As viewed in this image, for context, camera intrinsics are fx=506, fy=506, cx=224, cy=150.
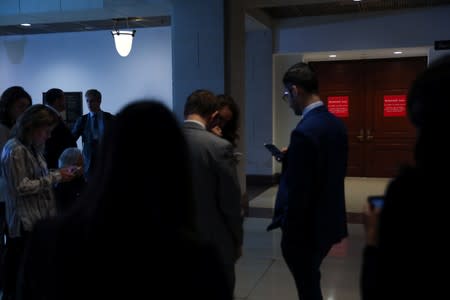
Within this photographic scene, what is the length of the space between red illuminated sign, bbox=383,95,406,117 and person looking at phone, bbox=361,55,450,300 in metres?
9.35

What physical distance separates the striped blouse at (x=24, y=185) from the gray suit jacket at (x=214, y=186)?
0.96m

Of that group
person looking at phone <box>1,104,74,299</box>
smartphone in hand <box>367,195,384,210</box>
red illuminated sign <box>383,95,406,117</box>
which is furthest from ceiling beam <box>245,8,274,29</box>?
smartphone in hand <box>367,195,384,210</box>

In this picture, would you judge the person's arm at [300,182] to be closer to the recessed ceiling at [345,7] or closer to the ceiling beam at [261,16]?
the ceiling beam at [261,16]

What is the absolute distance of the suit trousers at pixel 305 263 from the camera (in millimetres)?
2516

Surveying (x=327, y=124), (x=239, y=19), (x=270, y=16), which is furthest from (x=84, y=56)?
(x=327, y=124)

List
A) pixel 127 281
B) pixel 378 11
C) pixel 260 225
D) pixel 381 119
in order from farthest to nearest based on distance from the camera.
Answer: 1. pixel 381 119
2. pixel 378 11
3. pixel 260 225
4. pixel 127 281

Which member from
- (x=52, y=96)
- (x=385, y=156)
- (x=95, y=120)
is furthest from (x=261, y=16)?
(x=52, y=96)

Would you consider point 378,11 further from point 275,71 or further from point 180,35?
point 180,35

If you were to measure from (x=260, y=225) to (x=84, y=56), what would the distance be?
5.63 metres

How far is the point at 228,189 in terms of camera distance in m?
2.40

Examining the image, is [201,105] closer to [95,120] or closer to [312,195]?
[312,195]

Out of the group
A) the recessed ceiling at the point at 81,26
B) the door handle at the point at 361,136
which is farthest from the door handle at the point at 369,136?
the recessed ceiling at the point at 81,26

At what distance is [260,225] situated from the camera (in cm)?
618

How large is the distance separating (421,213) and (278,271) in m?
3.51
